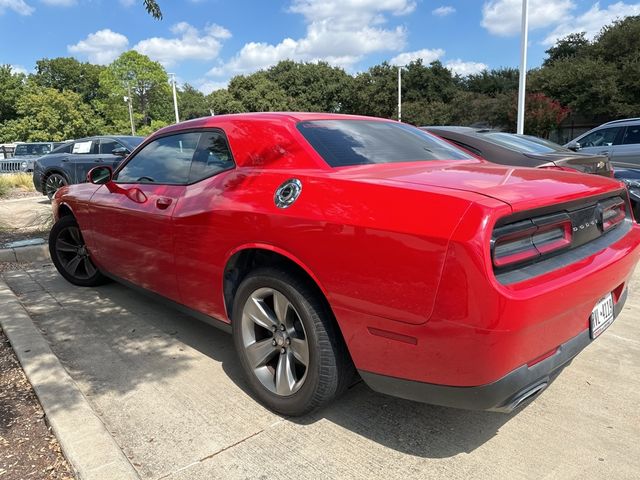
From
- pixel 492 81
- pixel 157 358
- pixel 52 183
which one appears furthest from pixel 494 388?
pixel 492 81

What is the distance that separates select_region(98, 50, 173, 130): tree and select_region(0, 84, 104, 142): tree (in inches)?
167

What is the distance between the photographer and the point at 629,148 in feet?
33.2

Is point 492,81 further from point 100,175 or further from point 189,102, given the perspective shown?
point 189,102

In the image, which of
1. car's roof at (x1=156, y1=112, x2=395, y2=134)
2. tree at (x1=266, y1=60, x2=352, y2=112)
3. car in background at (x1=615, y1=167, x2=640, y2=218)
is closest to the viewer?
car's roof at (x1=156, y1=112, x2=395, y2=134)

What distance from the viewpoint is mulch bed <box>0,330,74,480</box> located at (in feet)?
7.37

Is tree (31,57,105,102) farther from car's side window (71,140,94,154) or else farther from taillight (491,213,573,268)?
taillight (491,213,573,268)

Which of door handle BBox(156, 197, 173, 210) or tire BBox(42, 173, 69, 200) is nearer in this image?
door handle BBox(156, 197, 173, 210)

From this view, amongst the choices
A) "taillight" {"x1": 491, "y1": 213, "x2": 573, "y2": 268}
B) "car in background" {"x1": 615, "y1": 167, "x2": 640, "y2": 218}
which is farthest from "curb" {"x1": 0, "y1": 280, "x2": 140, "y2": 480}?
"car in background" {"x1": 615, "y1": 167, "x2": 640, "y2": 218}

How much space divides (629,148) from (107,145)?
445 inches

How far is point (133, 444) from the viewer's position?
2475mm

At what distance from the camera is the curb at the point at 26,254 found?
6.09m

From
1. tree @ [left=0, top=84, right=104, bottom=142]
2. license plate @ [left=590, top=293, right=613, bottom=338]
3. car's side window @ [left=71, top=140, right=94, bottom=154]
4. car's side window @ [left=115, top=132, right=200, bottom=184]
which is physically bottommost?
license plate @ [left=590, top=293, right=613, bottom=338]

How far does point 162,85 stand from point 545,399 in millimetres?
68236

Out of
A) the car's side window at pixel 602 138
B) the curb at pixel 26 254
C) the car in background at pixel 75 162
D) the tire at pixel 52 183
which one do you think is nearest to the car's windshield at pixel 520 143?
the car's side window at pixel 602 138
